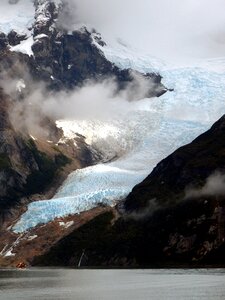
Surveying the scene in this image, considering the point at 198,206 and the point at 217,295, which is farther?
the point at 198,206

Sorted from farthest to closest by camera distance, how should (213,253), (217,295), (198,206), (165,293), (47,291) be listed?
(198,206) < (213,253) < (47,291) < (165,293) < (217,295)

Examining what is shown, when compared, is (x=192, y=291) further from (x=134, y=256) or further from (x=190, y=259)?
(x=134, y=256)

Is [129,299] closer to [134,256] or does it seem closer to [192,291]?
[192,291]

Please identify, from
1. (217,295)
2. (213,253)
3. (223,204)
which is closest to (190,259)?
(213,253)

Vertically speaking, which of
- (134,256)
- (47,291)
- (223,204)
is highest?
(47,291)

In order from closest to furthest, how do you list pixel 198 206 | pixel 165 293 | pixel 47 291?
1. pixel 165 293
2. pixel 47 291
3. pixel 198 206

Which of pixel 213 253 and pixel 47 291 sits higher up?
pixel 47 291

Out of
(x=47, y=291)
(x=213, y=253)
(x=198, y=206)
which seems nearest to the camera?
(x=47, y=291)

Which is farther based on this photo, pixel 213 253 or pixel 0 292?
pixel 213 253

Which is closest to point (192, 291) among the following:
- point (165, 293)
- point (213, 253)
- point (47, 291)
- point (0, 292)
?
point (165, 293)
